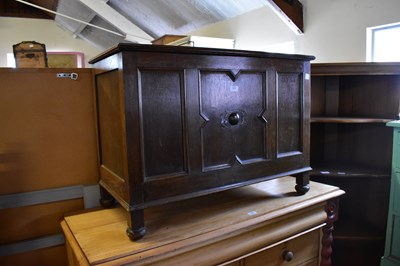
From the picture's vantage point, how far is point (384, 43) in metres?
2.12

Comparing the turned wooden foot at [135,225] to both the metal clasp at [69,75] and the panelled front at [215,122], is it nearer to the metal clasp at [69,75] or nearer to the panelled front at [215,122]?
the panelled front at [215,122]

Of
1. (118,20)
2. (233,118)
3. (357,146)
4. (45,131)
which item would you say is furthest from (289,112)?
(118,20)

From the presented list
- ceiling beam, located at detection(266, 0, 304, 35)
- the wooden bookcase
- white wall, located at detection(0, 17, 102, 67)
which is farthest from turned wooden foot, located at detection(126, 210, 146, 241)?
white wall, located at detection(0, 17, 102, 67)

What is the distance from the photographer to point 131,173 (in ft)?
2.88

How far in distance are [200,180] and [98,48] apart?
653 cm

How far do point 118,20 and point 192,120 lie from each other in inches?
151

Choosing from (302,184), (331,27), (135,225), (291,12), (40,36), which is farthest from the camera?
(40,36)

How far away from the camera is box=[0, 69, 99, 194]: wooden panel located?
1101 millimetres

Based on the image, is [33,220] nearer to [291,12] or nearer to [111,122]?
[111,122]

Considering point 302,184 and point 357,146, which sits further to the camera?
point 357,146

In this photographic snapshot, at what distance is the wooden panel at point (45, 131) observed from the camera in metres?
1.10

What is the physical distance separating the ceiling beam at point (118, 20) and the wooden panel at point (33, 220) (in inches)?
141

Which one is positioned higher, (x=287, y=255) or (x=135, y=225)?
(x=135, y=225)

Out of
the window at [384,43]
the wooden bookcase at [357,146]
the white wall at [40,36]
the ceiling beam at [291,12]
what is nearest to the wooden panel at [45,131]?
the wooden bookcase at [357,146]
